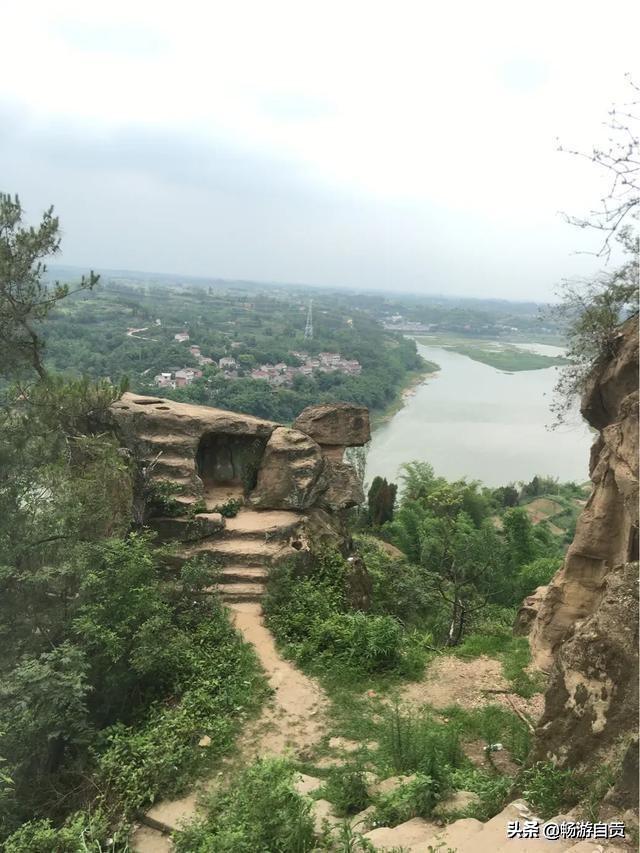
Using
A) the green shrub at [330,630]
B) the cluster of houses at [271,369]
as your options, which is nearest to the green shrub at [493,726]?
the green shrub at [330,630]

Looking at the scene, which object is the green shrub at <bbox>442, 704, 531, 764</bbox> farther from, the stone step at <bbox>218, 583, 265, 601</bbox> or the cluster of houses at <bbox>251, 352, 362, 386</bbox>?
the cluster of houses at <bbox>251, 352, 362, 386</bbox>

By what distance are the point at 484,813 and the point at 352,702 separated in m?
2.43

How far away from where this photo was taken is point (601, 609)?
365 cm

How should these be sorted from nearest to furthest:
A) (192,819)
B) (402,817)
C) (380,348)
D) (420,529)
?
(402,817), (192,819), (420,529), (380,348)

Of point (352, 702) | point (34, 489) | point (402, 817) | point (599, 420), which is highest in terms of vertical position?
point (599, 420)

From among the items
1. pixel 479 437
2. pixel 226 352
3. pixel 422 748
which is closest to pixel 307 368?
pixel 226 352

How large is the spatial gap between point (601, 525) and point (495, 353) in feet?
314

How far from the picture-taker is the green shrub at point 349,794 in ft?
13.0

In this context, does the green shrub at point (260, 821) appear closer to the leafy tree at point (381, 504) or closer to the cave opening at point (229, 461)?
the cave opening at point (229, 461)

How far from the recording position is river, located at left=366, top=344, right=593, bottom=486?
135 feet

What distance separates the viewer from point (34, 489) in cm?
676

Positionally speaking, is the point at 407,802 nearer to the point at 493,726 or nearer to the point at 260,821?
the point at 260,821

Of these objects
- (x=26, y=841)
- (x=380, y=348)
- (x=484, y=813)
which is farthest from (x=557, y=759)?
(x=380, y=348)

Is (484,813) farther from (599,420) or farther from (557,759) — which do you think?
(599,420)
